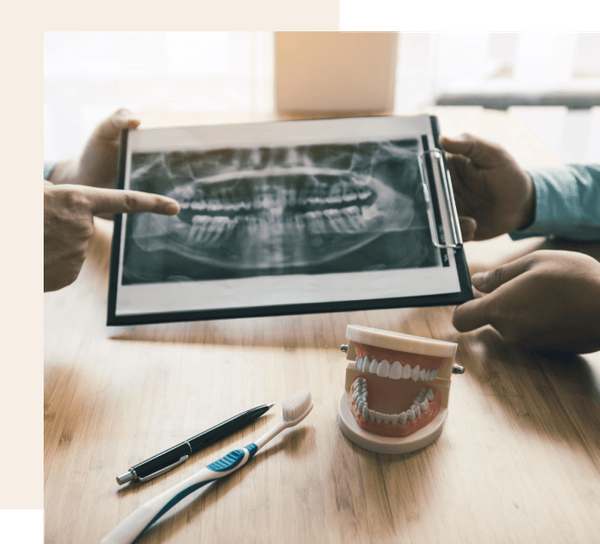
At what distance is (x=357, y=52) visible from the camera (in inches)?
56.3

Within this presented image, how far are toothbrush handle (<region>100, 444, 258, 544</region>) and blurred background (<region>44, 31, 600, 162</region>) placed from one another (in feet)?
3.95

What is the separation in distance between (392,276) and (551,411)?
283 mm

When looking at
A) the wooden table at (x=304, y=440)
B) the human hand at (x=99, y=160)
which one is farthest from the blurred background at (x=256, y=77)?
the wooden table at (x=304, y=440)

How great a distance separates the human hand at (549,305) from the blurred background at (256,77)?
1.05 metres

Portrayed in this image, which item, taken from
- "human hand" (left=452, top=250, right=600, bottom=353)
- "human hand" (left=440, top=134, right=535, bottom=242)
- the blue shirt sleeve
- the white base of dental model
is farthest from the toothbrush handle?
the blue shirt sleeve

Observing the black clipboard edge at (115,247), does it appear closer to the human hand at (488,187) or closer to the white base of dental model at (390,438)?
the white base of dental model at (390,438)


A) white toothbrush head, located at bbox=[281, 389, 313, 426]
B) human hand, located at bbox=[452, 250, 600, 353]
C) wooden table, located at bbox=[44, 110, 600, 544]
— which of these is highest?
human hand, located at bbox=[452, 250, 600, 353]

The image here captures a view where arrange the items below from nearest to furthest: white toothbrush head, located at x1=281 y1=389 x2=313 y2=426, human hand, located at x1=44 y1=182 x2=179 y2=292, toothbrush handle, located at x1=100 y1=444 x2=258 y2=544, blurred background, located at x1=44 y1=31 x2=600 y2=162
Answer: toothbrush handle, located at x1=100 y1=444 x2=258 y2=544
white toothbrush head, located at x1=281 y1=389 x2=313 y2=426
human hand, located at x1=44 y1=182 x2=179 y2=292
blurred background, located at x1=44 y1=31 x2=600 y2=162

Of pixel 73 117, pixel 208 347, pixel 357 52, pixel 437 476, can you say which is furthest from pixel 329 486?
pixel 73 117

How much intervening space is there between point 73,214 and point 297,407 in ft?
1.46

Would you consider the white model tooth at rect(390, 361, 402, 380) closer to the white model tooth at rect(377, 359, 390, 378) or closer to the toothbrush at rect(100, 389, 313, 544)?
the white model tooth at rect(377, 359, 390, 378)

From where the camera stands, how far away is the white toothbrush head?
1.97ft

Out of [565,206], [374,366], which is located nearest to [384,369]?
[374,366]

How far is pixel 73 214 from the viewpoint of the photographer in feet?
2.57
